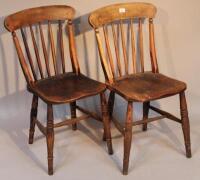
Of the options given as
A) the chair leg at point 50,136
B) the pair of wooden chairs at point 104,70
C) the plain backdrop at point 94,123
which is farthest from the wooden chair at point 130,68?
the chair leg at point 50,136

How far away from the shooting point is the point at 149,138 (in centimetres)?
235

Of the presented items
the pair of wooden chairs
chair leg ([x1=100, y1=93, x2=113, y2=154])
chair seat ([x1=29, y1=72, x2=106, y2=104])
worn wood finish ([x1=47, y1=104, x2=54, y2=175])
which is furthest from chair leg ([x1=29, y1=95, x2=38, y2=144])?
chair leg ([x1=100, y1=93, x2=113, y2=154])

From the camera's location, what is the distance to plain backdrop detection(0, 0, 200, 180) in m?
2.04

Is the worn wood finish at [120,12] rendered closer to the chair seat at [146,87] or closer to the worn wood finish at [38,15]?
the worn wood finish at [38,15]

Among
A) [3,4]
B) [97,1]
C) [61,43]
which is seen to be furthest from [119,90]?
[3,4]

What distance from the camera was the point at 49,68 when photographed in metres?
2.33

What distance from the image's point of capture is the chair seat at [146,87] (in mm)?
1905

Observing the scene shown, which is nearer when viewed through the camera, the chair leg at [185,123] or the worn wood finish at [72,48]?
the chair leg at [185,123]

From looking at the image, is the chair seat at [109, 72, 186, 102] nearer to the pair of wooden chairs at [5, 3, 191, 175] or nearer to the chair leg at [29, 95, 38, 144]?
the pair of wooden chairs at [5, 3, 191, 175]

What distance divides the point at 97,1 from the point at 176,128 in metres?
0.97

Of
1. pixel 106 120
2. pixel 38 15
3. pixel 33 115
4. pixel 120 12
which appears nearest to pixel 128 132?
pixel 106 120

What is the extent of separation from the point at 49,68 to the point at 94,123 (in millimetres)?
520

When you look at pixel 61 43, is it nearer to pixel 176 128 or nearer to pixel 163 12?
pixel 163 12

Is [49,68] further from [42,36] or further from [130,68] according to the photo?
[130,68]
